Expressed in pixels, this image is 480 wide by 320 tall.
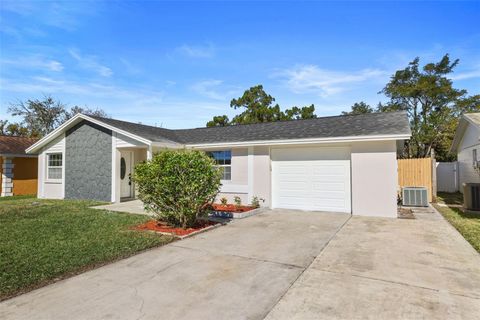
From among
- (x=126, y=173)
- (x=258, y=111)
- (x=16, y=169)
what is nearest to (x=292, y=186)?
(x=126, y=173)

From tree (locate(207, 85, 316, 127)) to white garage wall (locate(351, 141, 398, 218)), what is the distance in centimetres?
2089

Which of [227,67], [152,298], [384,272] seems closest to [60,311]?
[152,298]

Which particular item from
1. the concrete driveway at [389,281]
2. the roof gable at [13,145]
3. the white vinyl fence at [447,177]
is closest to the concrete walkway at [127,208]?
the concrete driveway at [389,281]

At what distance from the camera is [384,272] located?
4539mm

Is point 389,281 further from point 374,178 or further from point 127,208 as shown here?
point 127,208

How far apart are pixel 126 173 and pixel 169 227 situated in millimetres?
7298

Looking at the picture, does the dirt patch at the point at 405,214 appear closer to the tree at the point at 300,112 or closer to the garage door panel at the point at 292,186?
the garage door panel at the point at 292,186

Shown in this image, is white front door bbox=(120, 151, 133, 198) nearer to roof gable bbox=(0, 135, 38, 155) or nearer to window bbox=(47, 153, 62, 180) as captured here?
window bbox=(47, 153, 62, 180)

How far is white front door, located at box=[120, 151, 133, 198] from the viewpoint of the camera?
13.6 m

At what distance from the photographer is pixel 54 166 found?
592 inches

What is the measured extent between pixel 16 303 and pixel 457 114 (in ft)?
109

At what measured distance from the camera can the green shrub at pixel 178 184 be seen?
7324 millimetres

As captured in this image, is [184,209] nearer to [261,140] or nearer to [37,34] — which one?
[261,140]

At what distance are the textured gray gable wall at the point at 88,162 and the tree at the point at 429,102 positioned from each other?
25.1 metres
